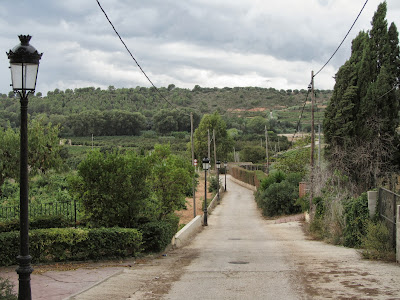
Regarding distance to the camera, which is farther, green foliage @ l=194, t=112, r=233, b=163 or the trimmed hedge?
green foliage @ l=194, t=112, r=233, b=163

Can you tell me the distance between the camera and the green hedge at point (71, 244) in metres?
11.9

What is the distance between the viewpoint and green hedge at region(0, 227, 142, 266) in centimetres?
1187

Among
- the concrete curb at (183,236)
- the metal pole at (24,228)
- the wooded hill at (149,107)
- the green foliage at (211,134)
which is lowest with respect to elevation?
the concrete curb at (183,236)

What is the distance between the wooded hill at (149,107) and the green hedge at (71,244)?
126 feet

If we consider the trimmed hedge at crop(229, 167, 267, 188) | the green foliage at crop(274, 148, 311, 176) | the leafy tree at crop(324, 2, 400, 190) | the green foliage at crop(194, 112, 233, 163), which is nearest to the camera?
the leafy tree at crop(324, 2, 400, 190)

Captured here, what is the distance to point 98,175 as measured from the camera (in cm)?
1438

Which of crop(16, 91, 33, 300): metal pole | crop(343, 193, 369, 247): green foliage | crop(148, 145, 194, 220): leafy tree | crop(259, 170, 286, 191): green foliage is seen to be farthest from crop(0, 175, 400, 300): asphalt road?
crop(259, 170, 286, 191): green foliage

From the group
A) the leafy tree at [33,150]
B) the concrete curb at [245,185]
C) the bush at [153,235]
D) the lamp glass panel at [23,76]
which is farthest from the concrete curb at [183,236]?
the concrete curb at [245,185]

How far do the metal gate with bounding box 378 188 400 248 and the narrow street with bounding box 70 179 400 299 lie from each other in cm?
123

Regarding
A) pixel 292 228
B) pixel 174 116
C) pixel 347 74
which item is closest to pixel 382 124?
pixel 347 74

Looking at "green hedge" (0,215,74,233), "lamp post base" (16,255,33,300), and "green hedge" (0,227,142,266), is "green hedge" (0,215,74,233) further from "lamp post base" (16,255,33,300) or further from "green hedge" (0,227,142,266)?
"lamp post base" (16,255,33,300)

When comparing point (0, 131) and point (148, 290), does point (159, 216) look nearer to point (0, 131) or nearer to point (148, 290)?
point (0, 131)

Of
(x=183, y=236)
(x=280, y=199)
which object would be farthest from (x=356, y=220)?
(x=280, y=199)

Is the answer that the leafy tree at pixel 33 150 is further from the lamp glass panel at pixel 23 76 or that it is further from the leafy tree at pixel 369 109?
the leafy tree at pixel 369 109
